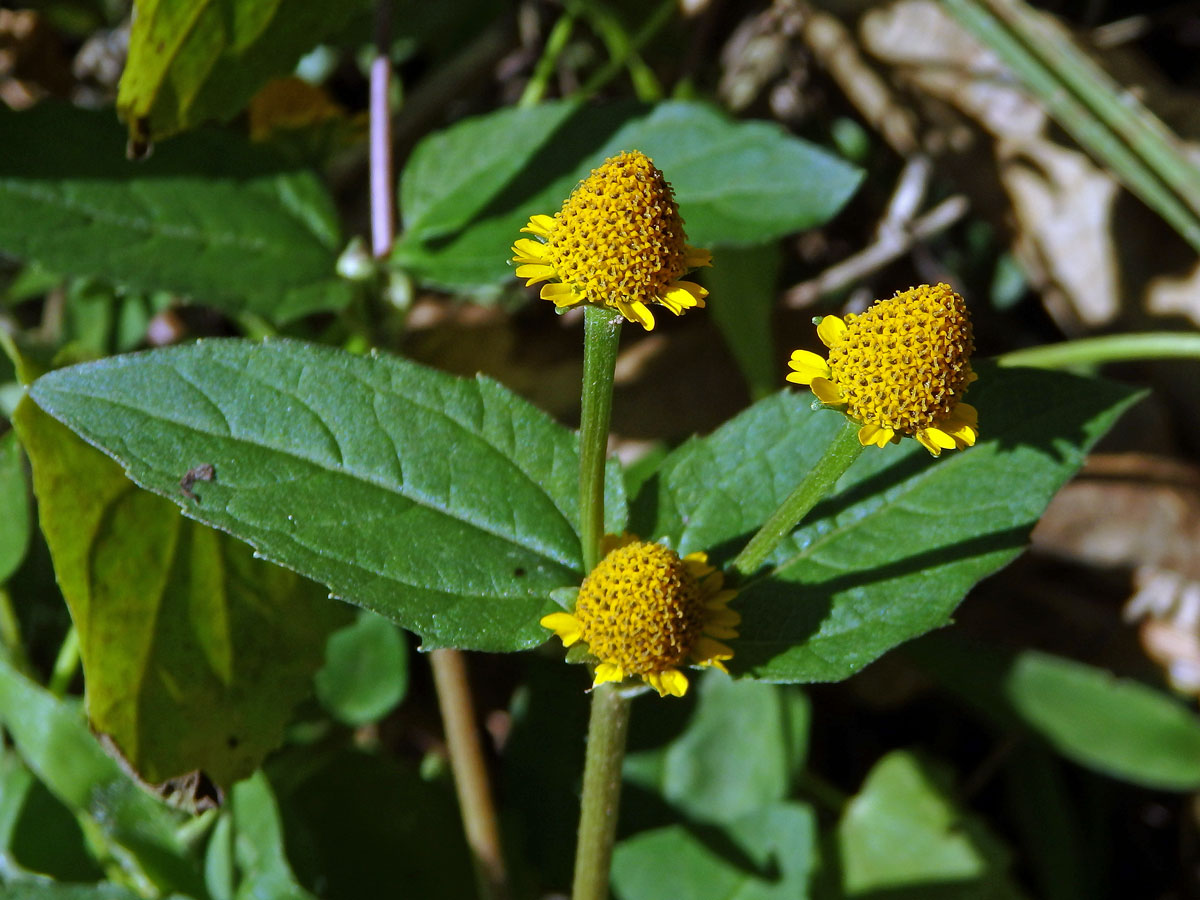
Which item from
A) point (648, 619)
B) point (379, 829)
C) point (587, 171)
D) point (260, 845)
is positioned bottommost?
point (379, 829)

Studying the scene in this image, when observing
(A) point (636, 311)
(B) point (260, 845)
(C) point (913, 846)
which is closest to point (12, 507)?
(B) point (260, 845)

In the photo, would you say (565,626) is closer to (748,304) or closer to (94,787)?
(94,787)

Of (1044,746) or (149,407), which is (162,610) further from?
(1044,746)

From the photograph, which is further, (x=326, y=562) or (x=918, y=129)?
(x=918, y=129)

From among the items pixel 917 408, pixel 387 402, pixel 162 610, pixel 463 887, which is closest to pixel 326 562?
pixel 387 402

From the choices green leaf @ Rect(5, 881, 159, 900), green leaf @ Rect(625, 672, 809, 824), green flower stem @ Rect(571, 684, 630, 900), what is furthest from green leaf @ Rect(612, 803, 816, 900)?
green leaf @ Rect(5, 881, 159, 900)

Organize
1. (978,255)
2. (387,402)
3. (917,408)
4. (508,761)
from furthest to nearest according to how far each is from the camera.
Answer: (978,255)
(508,761)
(387,402)
(917,408)

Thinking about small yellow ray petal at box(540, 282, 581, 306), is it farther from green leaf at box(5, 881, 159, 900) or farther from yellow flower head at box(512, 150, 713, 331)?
green leaf at box(5, 881, 159, 900)
